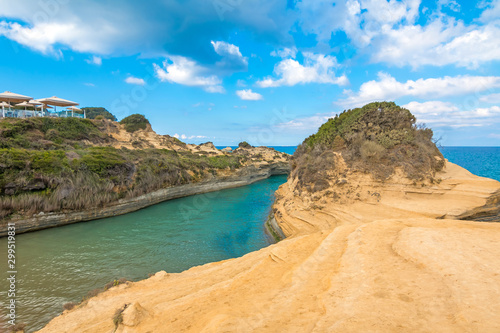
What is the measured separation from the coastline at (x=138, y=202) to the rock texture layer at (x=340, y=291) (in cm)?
1155

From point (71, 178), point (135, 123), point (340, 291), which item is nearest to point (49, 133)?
point (71, 178)

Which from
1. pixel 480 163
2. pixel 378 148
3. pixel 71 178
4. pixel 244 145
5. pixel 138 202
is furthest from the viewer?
pixel 244 145

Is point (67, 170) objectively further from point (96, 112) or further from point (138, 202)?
point (96, 112)

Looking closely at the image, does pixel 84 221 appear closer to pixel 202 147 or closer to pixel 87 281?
pixel 87 281

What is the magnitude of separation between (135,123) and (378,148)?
3668 centimetres

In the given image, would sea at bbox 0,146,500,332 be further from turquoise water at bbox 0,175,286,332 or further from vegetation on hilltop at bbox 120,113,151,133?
vegetation on hilltop at bbox 120,113,151,133

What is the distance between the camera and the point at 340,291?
366 cm

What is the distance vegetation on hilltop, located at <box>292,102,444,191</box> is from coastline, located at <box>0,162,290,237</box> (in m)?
14.1

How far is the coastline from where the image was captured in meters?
13.3

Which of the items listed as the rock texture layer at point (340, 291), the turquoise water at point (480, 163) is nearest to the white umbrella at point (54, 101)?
the rock texture layer at point (340, 291)

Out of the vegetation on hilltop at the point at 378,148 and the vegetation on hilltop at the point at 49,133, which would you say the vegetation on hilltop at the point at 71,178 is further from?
the vegetation on hilltop at the point at 378,148

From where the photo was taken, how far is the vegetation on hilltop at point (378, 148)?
10719mm

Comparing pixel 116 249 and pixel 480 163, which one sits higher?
pixel 480 163

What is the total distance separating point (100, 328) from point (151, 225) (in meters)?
11.2
